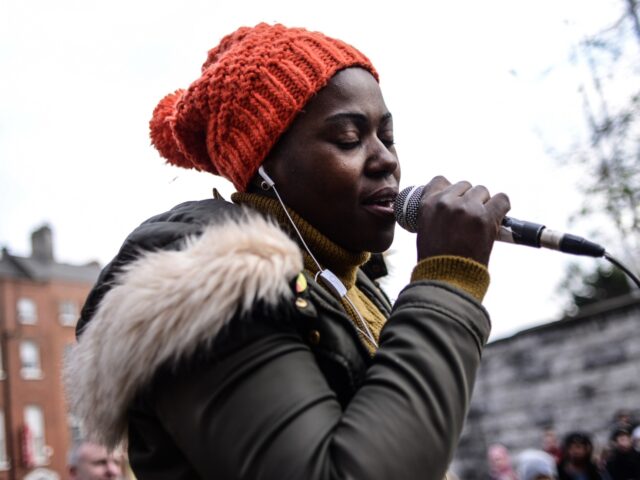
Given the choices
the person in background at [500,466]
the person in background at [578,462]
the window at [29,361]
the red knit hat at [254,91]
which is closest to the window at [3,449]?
the window at [29,361]

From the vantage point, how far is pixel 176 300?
4.84 feet

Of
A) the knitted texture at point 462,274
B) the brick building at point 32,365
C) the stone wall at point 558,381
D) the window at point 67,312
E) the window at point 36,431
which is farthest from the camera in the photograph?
the window at point 67,312

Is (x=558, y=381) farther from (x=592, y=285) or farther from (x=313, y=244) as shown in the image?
(x=592, y=285)

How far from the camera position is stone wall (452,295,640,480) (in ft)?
31.8

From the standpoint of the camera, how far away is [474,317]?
154 cm

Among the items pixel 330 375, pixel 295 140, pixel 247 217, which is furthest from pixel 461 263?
pixel 295 140

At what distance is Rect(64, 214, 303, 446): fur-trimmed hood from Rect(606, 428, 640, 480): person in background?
721cm

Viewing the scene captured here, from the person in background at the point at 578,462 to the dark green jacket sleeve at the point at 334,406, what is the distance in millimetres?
6787

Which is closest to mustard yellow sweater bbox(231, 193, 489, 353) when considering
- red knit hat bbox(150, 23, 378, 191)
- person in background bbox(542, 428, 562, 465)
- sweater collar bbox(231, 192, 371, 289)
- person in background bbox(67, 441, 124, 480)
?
sweater collar bbox(231, 192, 371, 289)

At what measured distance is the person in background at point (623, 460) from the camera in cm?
776

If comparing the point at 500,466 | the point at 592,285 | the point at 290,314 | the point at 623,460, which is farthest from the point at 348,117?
the point at 592,285

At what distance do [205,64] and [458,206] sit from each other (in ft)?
3.14

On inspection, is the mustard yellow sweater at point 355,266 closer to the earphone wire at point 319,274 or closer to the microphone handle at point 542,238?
the earphone wire at point 319,274

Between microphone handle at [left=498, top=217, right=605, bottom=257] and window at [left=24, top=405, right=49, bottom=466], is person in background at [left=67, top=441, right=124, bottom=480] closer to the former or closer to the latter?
microphone handle at [left=498, top=217, right=605, bottom=257]
